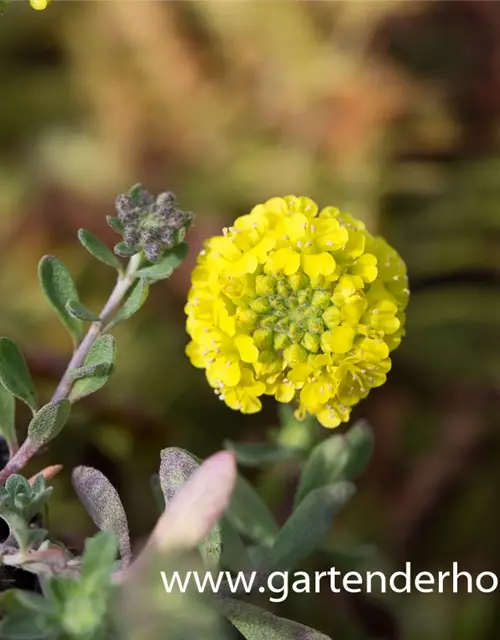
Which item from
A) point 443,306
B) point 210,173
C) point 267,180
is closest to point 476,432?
point 443,306

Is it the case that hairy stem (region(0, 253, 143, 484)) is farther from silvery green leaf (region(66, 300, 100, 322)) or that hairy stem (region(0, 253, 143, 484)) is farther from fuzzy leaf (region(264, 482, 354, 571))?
fuzzy leaf (region(264, 482, 354, 571))

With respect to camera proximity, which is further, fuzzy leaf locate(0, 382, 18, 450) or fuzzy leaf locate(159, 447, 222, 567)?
fuzzy leaf locate(0, 382, 18, 450)

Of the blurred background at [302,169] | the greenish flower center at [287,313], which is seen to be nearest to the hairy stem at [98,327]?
the greenish flower center at [287,313]

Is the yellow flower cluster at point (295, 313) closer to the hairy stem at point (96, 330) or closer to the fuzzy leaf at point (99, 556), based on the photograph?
the hairy stem at point (96, 330)

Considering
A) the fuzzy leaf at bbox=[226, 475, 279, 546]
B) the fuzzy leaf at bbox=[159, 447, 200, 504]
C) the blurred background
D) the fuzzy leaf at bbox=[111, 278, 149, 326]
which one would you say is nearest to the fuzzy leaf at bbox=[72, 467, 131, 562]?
the fuzzy leaf at bbox=[159, 447, 200, 504]

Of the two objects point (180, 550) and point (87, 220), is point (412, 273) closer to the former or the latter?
point (87, 220)

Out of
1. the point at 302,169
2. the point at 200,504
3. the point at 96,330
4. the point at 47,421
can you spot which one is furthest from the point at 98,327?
the point at 302,169
